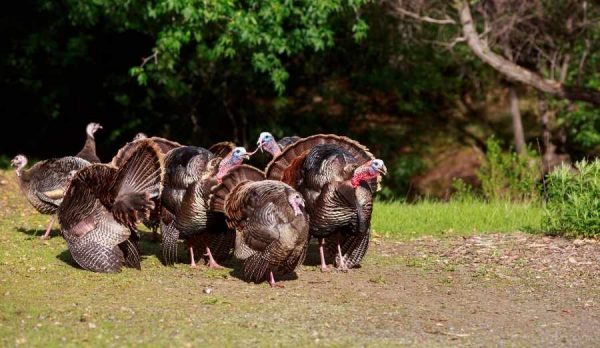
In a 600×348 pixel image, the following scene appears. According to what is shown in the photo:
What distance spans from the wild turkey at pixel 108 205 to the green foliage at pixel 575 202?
13.3 ft

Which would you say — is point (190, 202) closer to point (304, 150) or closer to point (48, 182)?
point (304, 150)

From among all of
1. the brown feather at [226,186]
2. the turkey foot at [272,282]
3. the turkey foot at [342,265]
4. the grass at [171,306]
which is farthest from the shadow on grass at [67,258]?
the turkey foot at [342,265]

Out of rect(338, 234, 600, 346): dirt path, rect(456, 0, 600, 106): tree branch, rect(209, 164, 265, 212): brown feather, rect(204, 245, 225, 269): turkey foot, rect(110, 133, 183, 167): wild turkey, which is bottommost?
rect(204, 245, 225, 269): turkey foot

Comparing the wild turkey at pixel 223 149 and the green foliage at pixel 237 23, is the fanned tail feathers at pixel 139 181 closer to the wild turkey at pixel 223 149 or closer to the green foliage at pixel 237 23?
the wild turkey at pixel 223 149

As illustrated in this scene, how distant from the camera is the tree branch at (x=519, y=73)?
14430 millimetres

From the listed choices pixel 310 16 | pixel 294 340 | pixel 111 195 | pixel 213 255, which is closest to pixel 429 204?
pixel 310 16

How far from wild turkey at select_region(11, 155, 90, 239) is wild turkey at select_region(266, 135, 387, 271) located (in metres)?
2.43

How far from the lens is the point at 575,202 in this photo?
9.89m

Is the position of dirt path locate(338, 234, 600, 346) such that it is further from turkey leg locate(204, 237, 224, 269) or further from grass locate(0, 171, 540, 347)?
turkey leg locate(204, 237, 224, 269)

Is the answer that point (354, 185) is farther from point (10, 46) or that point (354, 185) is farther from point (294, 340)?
point (10, 46)

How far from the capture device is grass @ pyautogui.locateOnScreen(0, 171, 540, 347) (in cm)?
648

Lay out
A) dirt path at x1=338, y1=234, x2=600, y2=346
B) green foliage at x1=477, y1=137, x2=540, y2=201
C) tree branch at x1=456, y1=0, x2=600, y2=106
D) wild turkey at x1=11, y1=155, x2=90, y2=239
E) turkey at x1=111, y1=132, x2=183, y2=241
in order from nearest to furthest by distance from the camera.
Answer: dirt path at x1=338, y1=234, x2=600, y2=346 < turkey at x1=111, y1=132, x2=183, y2=241 < wild turkey at x1=11, y1=155, x2=90, y2=239 < green foliage at x1=477, y1=137, x2=540, y2=201 < tree branch at x1=456, y1=0, x2=600, y2=106

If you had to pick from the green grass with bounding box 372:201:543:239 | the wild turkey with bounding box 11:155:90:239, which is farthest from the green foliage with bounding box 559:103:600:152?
the wild turkey with bounding box 11:155:90:239

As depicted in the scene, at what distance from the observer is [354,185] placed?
853 centimetres
